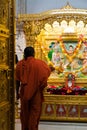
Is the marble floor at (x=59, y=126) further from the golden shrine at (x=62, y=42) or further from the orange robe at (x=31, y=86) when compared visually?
the orange robe at (x=31, y=86)

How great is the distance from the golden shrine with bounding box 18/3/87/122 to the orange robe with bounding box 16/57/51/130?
2.57 metres

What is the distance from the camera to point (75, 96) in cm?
816

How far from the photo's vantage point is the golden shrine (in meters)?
8.79

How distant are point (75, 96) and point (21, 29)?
7.69ft

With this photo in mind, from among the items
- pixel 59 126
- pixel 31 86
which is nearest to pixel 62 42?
pixel 59 126

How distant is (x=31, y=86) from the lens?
18.5ft

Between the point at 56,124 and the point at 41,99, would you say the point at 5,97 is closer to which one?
the point at 41,99

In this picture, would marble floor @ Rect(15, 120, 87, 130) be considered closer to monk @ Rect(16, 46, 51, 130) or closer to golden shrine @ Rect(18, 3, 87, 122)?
golden shrine @ Rect(18, 3, 87, 122)

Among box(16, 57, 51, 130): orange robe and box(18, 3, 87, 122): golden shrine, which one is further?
box(18, 3, 87, 122): golden shrine

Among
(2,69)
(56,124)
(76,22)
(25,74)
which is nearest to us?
(2,69)

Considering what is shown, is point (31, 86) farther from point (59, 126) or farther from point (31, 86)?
point (59, 126)

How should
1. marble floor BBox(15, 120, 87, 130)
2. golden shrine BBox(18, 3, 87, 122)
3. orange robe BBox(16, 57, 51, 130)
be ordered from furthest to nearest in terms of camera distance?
golden shrine BBox(18, 3, 87, 122) < marble floor BBox(15, 120, 87, 130) < orange robe BBox(16, 57, 51, 130)

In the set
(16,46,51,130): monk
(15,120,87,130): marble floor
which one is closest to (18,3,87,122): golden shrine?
(15,120,87,130): marble floor

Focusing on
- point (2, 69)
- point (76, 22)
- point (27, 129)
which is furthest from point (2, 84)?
point (76, 22)
